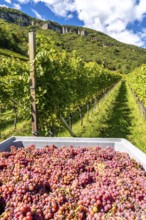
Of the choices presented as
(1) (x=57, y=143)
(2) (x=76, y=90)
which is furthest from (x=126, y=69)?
(1) (x=57, y=143)

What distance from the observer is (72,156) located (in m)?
3.13

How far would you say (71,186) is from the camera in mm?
2355

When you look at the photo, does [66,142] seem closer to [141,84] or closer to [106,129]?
[106,129]

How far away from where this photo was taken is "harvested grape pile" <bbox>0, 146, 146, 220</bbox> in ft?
6.42

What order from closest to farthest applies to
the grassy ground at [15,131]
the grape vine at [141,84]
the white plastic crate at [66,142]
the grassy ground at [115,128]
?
the white plastic crate at [66,142] → the grassy ground at [15,131] → the grassy ground at [115,128] → the grape vine at [141,84]

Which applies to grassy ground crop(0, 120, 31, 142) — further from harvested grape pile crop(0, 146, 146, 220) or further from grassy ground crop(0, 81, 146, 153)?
harvested grape pile crop(0, 146, 146, 220)

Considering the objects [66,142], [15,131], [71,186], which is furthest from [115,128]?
[71,186]

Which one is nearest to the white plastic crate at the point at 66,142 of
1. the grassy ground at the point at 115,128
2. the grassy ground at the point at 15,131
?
the grassy ground at the point at 115,128

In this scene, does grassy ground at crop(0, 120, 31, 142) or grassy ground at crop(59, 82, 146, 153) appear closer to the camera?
grassy ground at crop(0, 120, 31, 142)

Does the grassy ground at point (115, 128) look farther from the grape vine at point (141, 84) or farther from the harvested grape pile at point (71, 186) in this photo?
the harvested grape pile at point (71, 186)

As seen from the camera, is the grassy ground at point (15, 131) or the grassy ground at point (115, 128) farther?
the grassy ground at point (115, 128)

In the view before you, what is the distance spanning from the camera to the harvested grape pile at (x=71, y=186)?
1.96 metres

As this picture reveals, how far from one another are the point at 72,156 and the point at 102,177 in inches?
26.1

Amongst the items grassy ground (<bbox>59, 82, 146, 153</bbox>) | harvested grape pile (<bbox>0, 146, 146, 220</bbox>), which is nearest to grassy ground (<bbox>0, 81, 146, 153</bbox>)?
grassy ground (<bbox>59, 82, 146, 153</bbox>)
